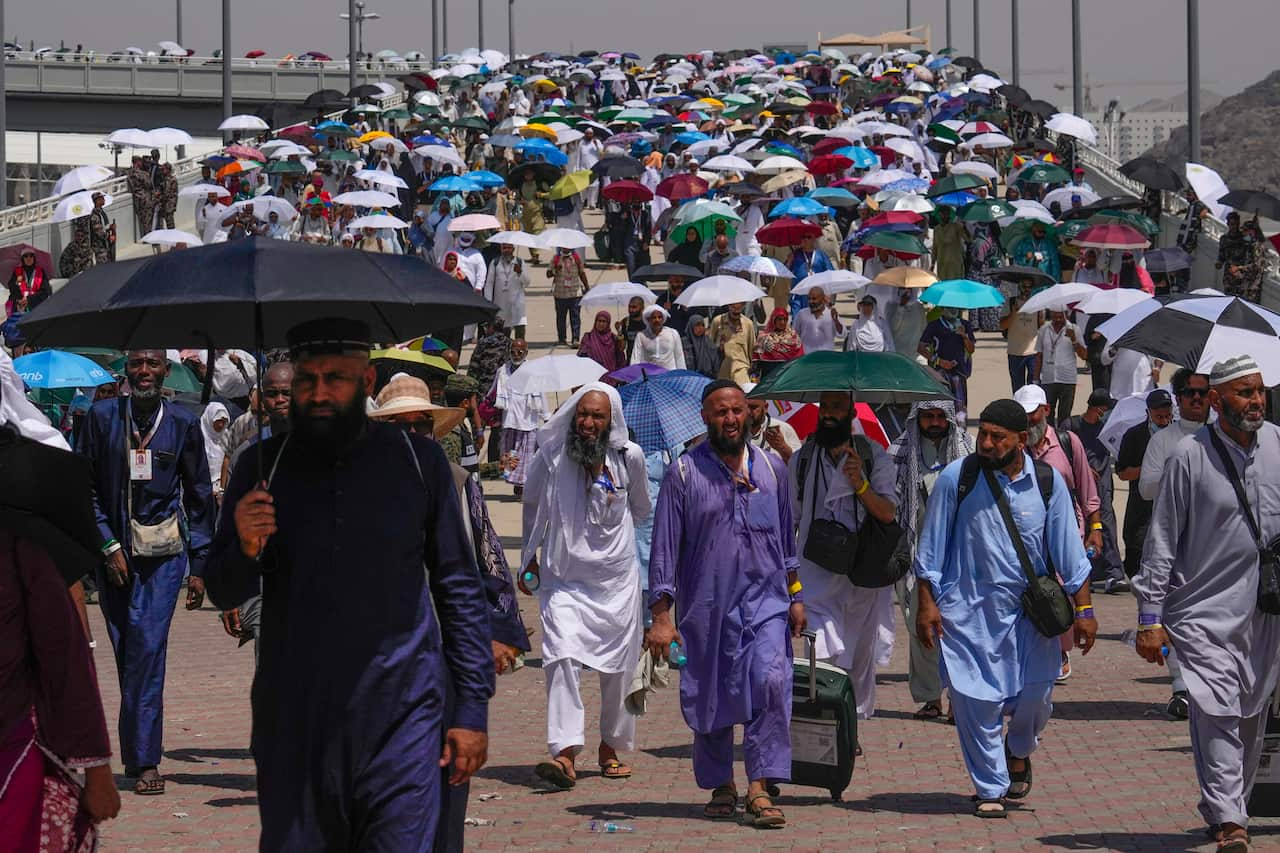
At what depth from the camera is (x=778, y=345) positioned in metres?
19.1

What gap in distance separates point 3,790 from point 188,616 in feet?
33.8

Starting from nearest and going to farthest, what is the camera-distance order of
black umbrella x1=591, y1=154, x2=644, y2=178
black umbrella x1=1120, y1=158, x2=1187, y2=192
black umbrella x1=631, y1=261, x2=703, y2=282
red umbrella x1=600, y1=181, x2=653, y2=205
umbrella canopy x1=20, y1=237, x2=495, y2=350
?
umbrella canopy x1=20, y1=237, x2=495, y2=350, black umbrella x1=631, y1=261, x2=703, y2=282, red umbrella x1=600, y1=181, x2=653, y2=205, black umbrella x1=1120, y1=158, x2=1187, y2=192, black umbrella x1=591, y1=154, x2=644, y2=178

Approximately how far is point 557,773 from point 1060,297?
10983mm

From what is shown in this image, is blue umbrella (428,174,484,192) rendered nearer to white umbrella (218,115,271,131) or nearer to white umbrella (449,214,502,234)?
white umbrella (449,214,502,234)

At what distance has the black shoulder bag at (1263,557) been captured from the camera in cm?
778

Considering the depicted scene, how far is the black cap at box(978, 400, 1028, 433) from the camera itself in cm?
850

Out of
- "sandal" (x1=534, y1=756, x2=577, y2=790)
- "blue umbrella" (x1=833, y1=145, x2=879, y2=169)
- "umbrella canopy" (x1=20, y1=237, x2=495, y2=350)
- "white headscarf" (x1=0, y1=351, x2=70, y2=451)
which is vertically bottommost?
"sandal" (x1=534, y1=756, x2=577, y2=790)

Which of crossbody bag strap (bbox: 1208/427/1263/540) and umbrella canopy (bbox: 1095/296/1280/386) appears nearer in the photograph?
crossbody bag strap (bbox: 1208/427/1263/540)

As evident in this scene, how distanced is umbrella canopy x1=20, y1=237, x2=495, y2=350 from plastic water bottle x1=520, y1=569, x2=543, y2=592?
13.3 ft

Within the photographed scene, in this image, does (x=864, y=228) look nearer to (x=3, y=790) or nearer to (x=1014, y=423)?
(x=1014, y=423)

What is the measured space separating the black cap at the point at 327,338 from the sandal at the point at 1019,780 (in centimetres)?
435

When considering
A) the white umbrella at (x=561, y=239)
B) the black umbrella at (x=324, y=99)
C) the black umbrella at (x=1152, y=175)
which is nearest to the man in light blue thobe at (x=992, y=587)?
the white umbrella at (x=561, y=239)

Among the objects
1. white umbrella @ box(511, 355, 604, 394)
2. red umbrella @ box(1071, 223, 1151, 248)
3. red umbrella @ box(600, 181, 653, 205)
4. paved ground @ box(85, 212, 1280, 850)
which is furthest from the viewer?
red umbrella @ box(600, 181, 653, 205)

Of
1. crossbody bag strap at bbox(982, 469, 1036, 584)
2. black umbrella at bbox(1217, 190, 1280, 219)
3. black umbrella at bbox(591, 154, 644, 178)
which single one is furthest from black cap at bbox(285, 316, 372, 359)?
black umbrella at bbox(591, 154, 644, 178)
